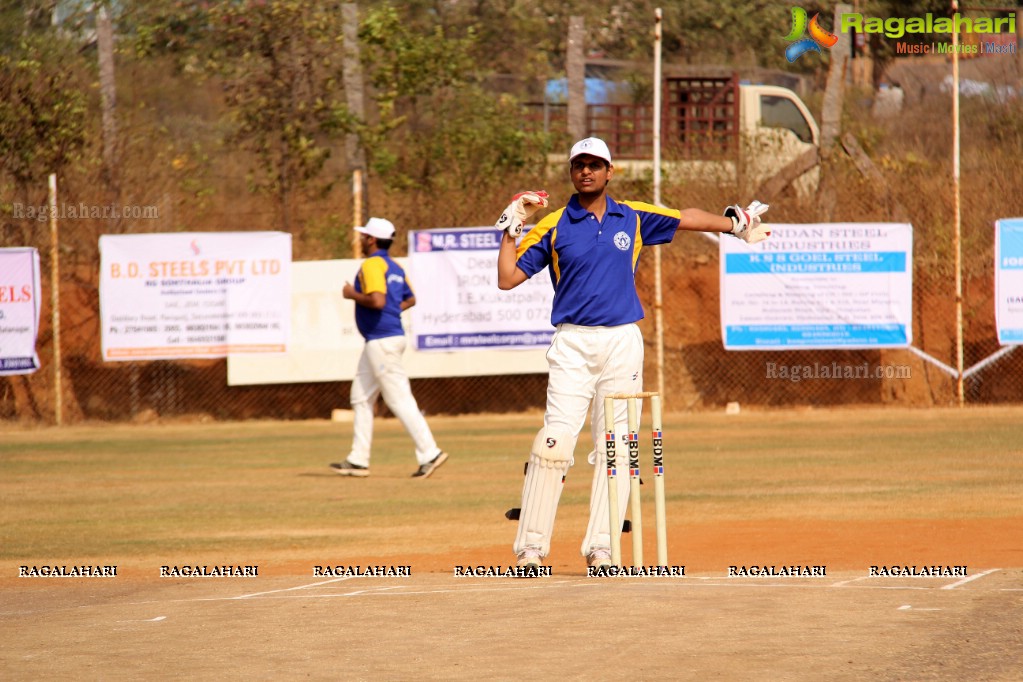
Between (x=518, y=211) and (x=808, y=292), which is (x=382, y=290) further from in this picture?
(x=808, y=292)

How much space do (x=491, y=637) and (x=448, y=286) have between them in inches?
550

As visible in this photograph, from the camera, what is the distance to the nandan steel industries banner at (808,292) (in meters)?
19.9

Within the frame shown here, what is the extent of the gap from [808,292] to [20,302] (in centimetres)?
1040

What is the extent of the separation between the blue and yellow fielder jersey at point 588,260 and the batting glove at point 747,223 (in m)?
0.36

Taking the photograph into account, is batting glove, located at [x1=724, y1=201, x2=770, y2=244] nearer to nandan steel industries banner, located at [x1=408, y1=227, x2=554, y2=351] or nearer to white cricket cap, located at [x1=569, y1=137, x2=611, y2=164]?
white cricket cap, located at [x1=569, y1=137, x2=611, y2=164]

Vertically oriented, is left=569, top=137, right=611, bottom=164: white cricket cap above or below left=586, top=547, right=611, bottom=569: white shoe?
above

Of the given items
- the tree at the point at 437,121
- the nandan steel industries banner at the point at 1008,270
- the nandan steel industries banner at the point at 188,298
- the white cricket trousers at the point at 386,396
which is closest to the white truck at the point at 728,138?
the tree at the point at 437,121

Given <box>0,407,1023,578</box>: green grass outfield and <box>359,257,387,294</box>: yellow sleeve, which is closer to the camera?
<box>0,407,1023,578</box>: green grass outfield

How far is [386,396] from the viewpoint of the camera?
14.5m

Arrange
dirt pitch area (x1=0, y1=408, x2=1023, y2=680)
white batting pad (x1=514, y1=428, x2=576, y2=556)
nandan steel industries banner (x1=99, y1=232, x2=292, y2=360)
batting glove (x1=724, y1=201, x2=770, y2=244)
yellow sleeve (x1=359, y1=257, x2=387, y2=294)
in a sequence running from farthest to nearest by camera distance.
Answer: nandan steel industries banner (x1=99, y1=232, x2=292, y2=360), yellow sleeve (x1=359, y1=257, x2=387, y2=294), batting glove (x1=724, y1=201, x2=770, y2=244), white batting pad (x1=514, y1=428, x2=576, y2=556), dirt pitch area (x1=0, y1=408, x2=1023, y2=680)

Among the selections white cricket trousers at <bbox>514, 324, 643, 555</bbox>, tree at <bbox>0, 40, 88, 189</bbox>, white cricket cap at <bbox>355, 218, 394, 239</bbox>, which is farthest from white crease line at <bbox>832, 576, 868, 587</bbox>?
tree at <bbox>0, 40, 88, 189</bbox>

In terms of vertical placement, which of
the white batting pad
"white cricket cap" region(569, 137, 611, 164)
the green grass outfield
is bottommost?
the green grass outfield

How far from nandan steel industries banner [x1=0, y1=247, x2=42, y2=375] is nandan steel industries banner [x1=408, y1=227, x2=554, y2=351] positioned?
16.3 ft

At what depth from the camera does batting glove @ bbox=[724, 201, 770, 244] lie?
8.15 meters
